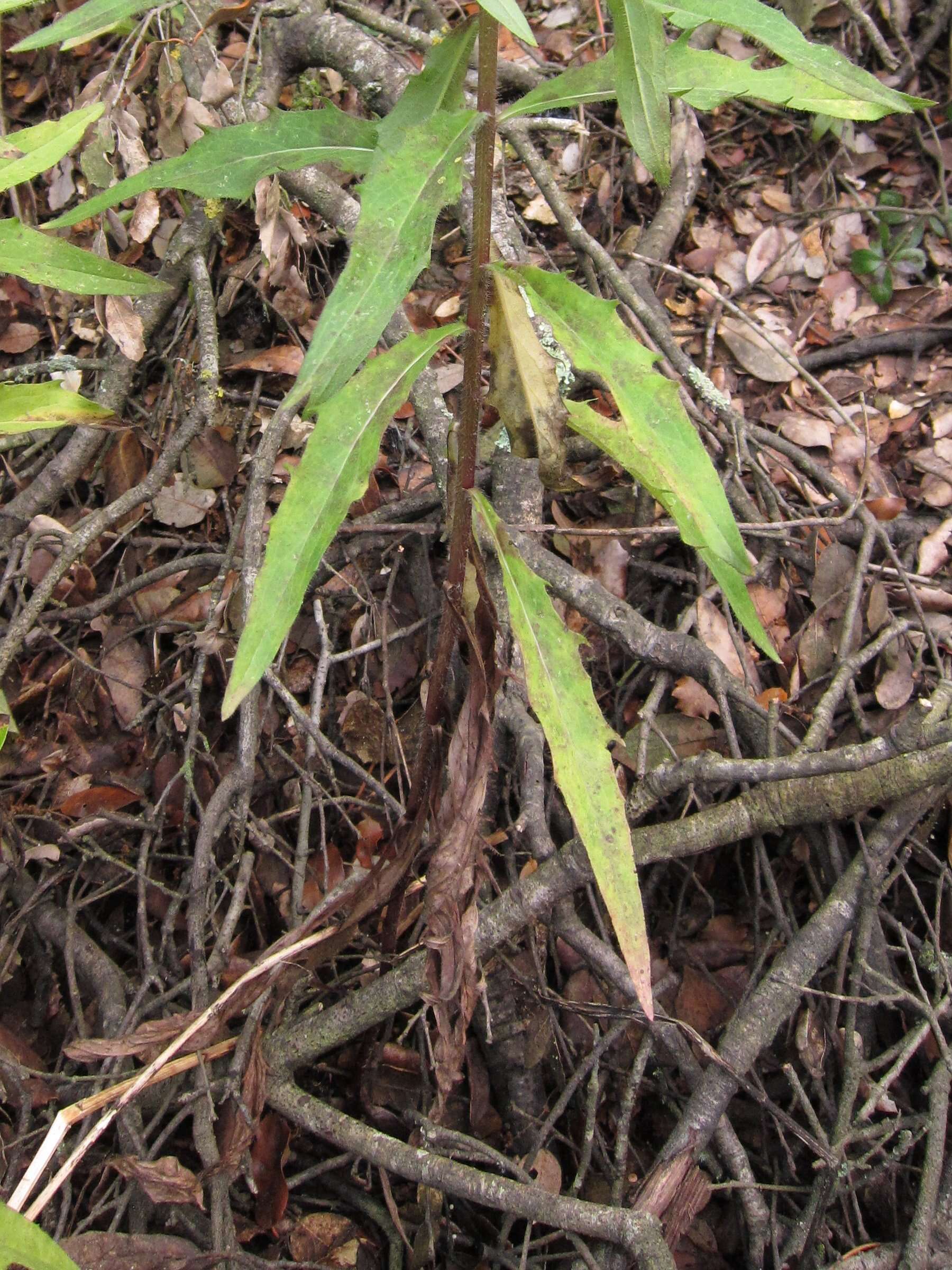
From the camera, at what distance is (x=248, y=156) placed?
4.03 feet

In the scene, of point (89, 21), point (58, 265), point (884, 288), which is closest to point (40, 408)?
point (58, 265)

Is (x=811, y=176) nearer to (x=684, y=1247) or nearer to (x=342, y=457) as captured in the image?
(x=342, y=457)

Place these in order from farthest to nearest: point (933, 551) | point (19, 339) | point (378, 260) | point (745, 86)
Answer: point (19, 339) < point (933, 551) < point (745, 86) < point (378, 260)

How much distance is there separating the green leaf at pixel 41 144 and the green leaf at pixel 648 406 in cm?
88

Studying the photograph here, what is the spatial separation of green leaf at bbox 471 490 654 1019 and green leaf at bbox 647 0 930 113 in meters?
0.69

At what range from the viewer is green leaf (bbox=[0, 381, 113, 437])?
150cm

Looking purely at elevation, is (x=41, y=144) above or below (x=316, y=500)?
above

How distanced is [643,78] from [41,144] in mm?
1087

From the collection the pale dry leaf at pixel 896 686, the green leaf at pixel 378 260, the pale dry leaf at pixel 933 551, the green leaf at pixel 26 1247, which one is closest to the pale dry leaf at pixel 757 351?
the pale dry leaf at pixel 933 551

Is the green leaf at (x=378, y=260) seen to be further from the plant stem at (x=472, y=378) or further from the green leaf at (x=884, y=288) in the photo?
the green leaf at (x=884, y=288)

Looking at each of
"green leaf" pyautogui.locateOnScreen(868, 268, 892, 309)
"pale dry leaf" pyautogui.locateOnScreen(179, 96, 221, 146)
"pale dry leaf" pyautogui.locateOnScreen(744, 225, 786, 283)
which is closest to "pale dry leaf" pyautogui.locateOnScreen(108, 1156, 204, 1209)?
"pale dry leaf" pyautogui.locateOnScreen(179, 96, 221, 146)

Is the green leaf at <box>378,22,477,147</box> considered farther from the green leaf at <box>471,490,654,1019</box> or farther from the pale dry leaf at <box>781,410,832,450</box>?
the pale dry leaf at <box>781,410,832,450</box>

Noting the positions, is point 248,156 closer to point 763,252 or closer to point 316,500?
point 316,500

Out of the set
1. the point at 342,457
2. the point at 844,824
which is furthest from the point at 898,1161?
the point at 342,457
